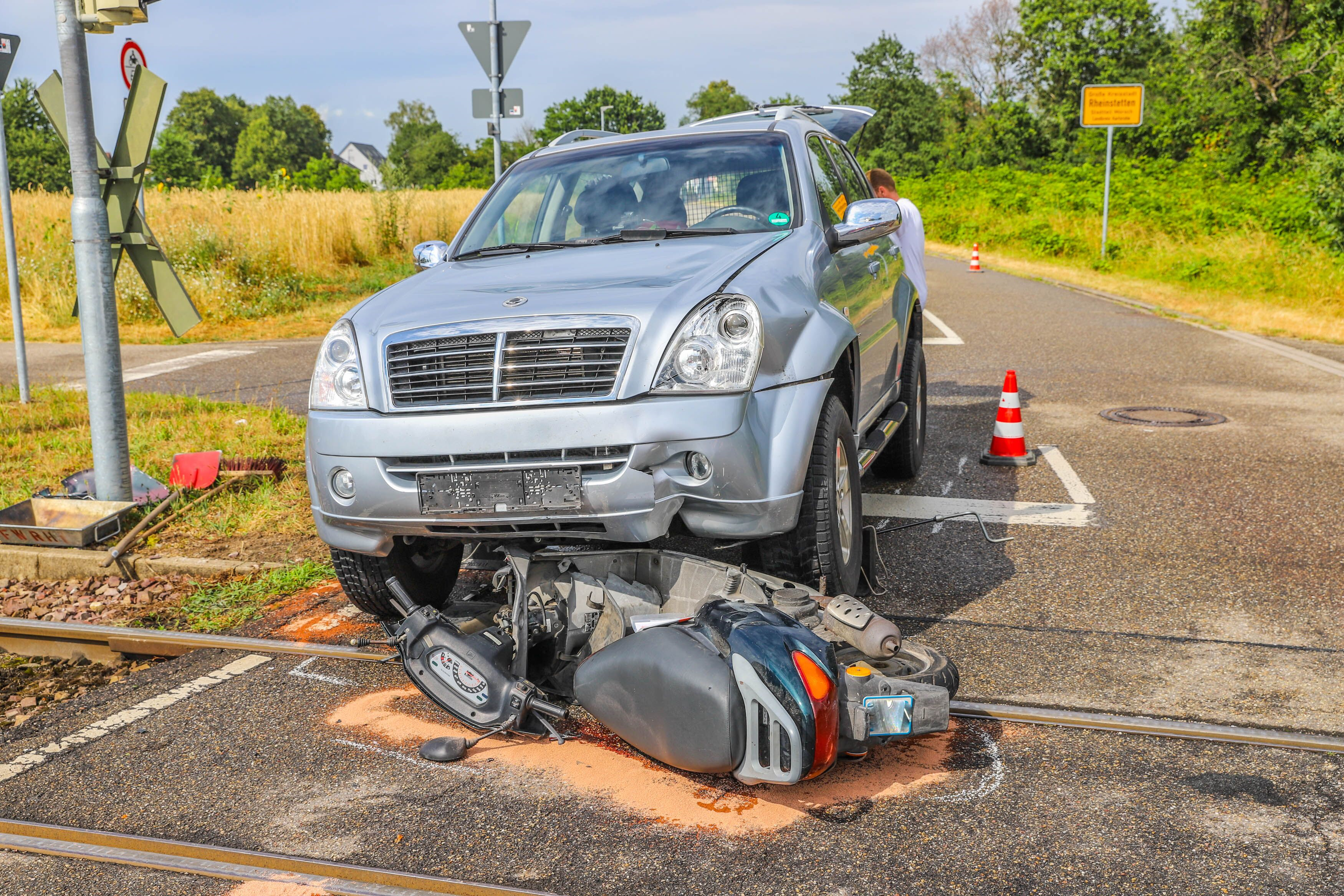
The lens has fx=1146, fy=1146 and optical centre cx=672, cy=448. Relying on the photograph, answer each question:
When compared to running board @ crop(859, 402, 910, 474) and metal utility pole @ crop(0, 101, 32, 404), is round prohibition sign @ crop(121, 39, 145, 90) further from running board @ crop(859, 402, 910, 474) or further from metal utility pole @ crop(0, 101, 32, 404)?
running board @ crop(859, 402, 910, 474)

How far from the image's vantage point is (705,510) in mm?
3746

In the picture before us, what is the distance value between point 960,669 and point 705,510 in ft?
3.88

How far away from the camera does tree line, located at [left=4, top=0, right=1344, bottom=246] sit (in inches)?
1080

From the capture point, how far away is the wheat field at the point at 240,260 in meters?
16.2

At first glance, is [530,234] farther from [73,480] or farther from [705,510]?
[73,480]

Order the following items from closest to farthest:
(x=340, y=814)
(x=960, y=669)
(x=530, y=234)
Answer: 1. (x=340, y=814)
2. (x=960, y=669)
3. (x=530, y=234)

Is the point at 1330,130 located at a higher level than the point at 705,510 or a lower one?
higher

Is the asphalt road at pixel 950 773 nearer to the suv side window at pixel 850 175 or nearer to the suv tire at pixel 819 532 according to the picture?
the suv tire at pixel 819 532

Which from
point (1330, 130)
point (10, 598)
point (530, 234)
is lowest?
point (10, 598)

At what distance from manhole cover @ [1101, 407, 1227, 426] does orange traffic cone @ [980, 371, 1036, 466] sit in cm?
189

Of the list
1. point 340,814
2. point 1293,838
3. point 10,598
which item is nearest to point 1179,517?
point 1293,838

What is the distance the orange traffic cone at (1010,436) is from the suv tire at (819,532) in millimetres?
3643

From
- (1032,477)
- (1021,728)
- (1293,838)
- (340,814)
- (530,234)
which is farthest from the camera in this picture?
(1032,477)

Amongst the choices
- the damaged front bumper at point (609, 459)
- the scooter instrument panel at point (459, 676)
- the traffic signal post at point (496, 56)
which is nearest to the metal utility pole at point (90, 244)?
the damaged front bumper at point (609, 459)
